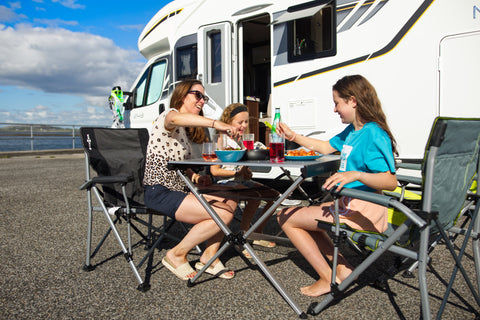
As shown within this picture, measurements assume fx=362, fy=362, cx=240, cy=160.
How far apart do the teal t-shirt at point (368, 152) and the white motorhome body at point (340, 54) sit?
1926 millimetres

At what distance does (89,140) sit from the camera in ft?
9.02

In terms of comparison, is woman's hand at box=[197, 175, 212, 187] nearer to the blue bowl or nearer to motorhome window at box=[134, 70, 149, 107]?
the blue bowl

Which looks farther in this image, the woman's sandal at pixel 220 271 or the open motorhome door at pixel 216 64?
the open motorhome door at pixel 216 64

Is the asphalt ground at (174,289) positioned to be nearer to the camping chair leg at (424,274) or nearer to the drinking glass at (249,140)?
the camping chair leg at (424,274)

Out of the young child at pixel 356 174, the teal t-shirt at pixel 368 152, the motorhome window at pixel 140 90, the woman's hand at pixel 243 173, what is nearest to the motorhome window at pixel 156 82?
the motorhome window at pixel 140 90

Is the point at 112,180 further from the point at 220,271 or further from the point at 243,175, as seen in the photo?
the point at 243,175

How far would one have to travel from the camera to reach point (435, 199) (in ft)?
5.32

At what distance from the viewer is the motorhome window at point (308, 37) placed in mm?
4172

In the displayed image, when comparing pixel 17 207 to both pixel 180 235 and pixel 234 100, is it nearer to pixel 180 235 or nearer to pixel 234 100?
pixel 180 235

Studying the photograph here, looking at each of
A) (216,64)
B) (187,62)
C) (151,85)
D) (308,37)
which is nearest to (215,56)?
(216,64)

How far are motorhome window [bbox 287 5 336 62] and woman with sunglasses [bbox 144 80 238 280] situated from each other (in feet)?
6.48

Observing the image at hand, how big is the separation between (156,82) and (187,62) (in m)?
0.97

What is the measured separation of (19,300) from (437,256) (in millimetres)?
2969

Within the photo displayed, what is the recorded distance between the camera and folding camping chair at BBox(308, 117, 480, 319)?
1.49m
